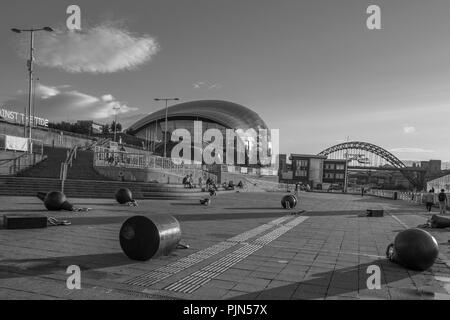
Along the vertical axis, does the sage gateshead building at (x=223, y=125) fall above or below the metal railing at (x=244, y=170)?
above

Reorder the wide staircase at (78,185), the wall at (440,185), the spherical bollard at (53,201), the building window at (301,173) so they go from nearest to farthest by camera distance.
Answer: the spherical bollard at (53,201) < the wide staircase at (78,185) < the wall at (440,185) < the building window at (301,173)

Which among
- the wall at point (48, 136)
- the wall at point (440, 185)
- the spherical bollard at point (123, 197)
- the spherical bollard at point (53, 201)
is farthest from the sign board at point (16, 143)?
the wall at point (440, 185)

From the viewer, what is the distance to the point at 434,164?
455ft

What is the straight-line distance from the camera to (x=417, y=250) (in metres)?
7.91

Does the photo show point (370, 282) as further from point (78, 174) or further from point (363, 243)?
point (78, 174)

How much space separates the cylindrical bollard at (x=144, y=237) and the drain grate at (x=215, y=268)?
3.46 ft

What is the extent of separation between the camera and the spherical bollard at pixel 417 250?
7.88 m

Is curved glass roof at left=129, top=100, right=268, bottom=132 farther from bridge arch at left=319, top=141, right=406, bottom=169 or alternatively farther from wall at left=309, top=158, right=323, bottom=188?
bridge arch at left=319, top=141, right=406, bottom=169

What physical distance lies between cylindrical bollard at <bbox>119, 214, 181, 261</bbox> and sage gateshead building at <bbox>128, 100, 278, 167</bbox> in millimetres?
95960

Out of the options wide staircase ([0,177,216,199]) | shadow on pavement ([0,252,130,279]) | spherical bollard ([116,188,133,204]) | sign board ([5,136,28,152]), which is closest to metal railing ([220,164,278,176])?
sign board ([5,136,28,152])

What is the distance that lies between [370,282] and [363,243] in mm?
4913

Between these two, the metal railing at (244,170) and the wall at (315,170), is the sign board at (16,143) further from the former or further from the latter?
the wall at (315,170)

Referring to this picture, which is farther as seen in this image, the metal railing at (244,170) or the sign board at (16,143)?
the metal railing at (244,170)
